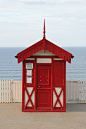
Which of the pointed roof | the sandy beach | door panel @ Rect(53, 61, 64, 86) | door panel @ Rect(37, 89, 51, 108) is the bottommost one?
the sandy beach

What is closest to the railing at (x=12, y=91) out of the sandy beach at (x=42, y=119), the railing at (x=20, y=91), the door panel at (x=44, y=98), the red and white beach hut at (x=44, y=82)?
the railing at (x=20, y=91)

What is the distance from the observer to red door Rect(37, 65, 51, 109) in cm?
973

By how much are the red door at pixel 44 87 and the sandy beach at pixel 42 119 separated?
1.64 feet

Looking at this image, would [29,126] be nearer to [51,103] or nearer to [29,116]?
[29,116]

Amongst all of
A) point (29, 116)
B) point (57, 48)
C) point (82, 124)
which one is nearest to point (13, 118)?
point (29, 116)

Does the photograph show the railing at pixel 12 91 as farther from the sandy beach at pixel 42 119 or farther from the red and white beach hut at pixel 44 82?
the red and white beach hut at pixel 44 82

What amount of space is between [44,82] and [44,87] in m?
0.25

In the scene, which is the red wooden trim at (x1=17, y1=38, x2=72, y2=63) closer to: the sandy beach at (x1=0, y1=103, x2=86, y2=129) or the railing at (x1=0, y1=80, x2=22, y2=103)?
the railing at (x1=0, y1=80, x2=22, y2=103)

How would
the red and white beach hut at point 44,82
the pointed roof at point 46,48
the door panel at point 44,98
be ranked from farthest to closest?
the door panel at point 44,98 → the red and white beach hut at point 44,82 → the pointed roof at point 46,48

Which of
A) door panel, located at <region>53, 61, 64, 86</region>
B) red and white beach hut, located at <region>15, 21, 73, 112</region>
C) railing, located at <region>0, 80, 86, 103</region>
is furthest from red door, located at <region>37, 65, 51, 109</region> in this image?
railing, located at <region>0, 80, 86, 103</region>

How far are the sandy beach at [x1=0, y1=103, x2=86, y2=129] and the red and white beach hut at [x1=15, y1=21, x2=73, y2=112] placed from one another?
425mm

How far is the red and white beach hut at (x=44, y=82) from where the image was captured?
9.67 meters

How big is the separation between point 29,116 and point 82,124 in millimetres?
2396

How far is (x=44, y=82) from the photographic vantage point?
32.0 feet
